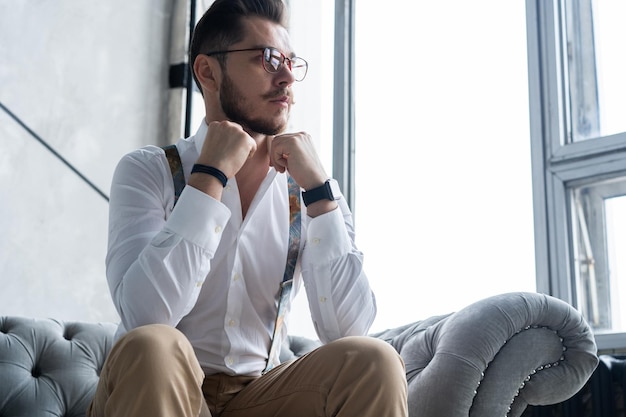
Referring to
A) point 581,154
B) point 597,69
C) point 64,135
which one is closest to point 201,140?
point 64,135

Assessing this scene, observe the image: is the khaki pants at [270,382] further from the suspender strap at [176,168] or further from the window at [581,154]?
the window at [581,154]

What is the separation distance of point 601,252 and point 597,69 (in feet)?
2.16

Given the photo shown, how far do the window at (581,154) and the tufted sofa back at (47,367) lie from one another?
4.99 ft

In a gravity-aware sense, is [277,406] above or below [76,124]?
below

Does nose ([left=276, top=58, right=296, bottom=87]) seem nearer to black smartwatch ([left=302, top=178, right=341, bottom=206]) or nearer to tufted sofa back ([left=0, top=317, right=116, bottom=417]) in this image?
black smartwatch ([left=302, top=178, right=341, bottom=206])

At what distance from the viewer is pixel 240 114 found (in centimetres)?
182

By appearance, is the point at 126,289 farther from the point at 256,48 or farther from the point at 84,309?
the point at 84,309

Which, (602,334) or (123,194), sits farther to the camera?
(602,334)

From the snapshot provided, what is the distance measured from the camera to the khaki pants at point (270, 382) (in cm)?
114

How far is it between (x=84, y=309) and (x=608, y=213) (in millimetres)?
1823

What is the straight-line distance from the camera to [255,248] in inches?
67.6

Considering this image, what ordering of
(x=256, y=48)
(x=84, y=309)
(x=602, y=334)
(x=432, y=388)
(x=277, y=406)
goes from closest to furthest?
(x=277, y=406)
(x=432, y=388)
(x=256, y=48)
(x=602, y=334)
(x=84, y=309)

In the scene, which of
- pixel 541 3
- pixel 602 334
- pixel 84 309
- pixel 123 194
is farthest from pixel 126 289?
pixel 541 3

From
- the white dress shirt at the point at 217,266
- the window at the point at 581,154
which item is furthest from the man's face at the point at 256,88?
the window at the point at 581,154
